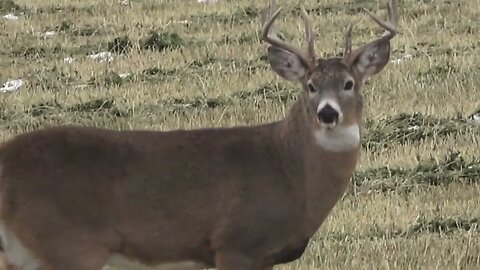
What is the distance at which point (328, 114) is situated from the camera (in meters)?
6.44

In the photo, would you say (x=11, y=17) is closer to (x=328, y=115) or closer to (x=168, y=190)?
(x=168, y=190)

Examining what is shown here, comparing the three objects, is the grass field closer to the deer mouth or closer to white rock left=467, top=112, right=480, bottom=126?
white rock left=467, top=112, right=480, bottom=126

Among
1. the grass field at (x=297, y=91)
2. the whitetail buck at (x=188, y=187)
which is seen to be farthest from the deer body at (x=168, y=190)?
the grass field at (x=297, y=91)

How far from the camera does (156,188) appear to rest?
6668mm

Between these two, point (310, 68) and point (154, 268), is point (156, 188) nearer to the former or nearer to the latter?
point (154, 268)

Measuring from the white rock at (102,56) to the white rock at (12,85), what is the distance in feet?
5.48

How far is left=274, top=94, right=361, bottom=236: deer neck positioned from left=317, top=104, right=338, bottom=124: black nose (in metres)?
0.23

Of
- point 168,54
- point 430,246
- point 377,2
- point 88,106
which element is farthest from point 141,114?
point 377,2

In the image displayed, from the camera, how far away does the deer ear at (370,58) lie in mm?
6918

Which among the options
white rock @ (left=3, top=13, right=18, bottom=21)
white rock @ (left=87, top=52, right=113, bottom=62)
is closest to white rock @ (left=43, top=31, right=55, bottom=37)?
white rock @ (left=3, top=13, right=18, bottom=21)

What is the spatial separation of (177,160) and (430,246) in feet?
6.56

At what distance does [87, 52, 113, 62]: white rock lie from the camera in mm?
17022

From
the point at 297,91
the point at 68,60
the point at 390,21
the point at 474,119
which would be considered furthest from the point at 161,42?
the point at 390,21

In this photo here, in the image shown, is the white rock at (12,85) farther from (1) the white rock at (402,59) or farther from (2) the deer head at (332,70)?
(2) the deer head at (332,70)
